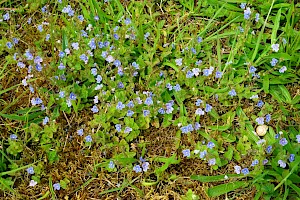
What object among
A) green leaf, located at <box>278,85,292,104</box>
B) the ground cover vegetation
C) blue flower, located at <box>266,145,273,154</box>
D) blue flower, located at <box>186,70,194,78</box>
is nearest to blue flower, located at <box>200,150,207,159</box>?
the ground cover vegetation

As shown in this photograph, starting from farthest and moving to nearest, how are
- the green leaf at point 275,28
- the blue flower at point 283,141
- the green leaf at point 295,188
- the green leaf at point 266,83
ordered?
1. the green leaf at point 275,28
2. the green leaf at point 266,83
3. the blue flower at point 283,141
4. the green leaf at point 295,188

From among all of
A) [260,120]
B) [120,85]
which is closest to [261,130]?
[260,120]

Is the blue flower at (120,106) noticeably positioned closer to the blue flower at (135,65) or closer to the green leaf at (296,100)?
the blue flower at (135,65)

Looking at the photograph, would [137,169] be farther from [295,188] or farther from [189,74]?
[295,188]

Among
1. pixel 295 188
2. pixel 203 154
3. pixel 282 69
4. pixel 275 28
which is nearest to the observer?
pixel 295 188

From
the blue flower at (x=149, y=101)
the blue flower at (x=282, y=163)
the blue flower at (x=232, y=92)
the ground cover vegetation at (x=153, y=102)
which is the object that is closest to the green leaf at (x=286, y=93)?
the ground cover vegetation at (x=153, y=102)

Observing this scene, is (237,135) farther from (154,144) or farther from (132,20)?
(132,20)

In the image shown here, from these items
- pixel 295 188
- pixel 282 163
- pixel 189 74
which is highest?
pixel 189 74

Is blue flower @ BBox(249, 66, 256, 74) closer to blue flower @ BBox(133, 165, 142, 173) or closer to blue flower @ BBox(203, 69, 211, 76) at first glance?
blue flower @ BBox(203, 69, 211, 76)
